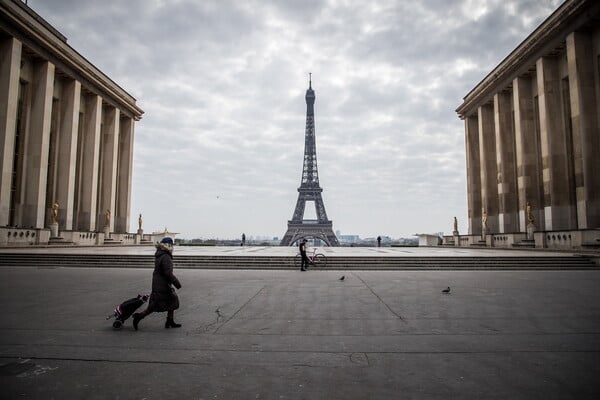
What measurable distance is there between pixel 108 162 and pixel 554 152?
4572 centimetres

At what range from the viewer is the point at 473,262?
19.4 metres

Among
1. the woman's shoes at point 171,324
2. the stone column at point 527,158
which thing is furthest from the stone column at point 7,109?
the stone column at point 527,158

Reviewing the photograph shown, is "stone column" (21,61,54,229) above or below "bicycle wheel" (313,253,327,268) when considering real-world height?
above

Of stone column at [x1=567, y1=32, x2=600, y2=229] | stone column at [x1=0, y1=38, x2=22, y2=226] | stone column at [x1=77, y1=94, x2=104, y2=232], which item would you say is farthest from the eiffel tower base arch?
stone column at [x1=0, y1=38, x2=22, y2=226]

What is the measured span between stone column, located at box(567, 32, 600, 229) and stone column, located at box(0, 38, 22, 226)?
1685 inches

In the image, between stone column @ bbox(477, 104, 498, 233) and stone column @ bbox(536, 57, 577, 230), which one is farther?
stone column @ bbox(477, 104, 498, 233)

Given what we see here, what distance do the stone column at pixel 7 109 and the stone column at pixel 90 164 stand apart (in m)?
11.2

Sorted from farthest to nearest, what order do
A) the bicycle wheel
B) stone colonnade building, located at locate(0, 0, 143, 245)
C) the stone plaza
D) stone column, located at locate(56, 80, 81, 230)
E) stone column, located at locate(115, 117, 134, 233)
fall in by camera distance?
stone column, located at locate(115, 117, 134, 233) → stone column, located at locate(56, 80, 81, 230) → stone colonnade building, located at locate(0, 0, 143, 245) → the bicycle wheel → the stone plaza

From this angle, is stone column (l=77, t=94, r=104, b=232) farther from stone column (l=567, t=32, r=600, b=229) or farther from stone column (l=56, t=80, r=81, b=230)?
stone column (l=567, t=32, r=600, b=229)

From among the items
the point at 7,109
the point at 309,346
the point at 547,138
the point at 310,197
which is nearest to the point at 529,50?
the point at 547,138

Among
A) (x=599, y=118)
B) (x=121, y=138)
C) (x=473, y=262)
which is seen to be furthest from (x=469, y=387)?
(x=121, y=138)

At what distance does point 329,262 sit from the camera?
1983 cm

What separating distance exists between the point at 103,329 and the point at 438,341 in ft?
18.5

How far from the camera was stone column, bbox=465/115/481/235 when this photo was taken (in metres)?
47.4
